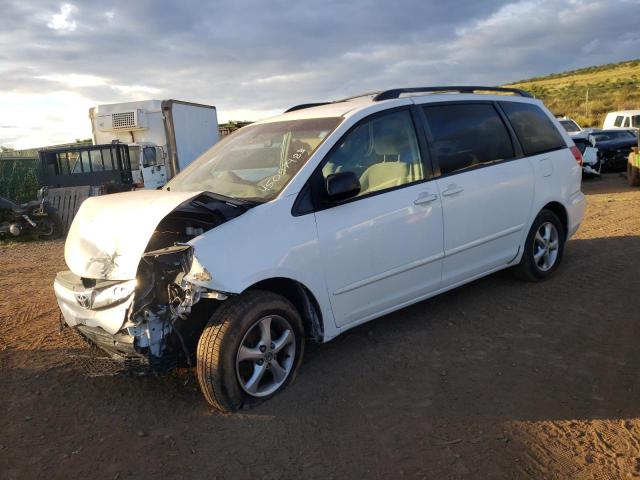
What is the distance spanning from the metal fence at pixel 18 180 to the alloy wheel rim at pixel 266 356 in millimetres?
13341

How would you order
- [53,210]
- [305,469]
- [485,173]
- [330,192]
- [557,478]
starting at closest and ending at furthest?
[557,478] < [305,469] < [330,192] < [485,173] < [53,210]

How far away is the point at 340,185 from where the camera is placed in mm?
3662

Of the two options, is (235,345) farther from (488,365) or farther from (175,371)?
(488,365)

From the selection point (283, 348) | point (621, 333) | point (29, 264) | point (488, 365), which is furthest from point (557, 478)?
point (29, 264)

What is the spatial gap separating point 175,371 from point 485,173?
3.01 m

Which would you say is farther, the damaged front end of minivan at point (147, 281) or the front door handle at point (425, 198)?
the front door handle at point (425, 198)

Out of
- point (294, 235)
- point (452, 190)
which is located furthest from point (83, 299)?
point (452, 190)

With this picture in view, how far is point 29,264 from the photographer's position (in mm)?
8461

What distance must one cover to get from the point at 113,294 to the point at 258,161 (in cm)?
152

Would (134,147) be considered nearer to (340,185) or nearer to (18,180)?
(18,180)

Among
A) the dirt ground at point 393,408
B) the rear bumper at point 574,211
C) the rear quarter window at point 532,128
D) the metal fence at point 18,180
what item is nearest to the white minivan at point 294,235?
the rear quarter window at point 532,128

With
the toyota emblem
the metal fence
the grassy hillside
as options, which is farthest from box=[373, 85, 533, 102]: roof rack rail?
the grassy hillside

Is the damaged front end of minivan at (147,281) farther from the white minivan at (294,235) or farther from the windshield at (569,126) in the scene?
the windshield at (569,126)

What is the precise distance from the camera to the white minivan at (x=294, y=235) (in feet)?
10.9
